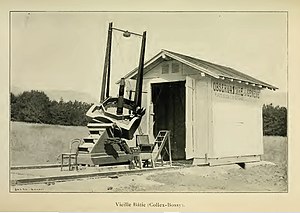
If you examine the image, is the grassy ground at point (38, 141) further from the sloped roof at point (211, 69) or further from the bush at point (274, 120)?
the bush at point (274, 120)

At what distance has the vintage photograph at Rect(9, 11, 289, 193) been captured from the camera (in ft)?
5.69

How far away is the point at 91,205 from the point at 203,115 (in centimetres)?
55

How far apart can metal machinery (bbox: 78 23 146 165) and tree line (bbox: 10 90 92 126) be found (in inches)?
2.2

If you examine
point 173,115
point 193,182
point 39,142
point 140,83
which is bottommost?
point 193,182

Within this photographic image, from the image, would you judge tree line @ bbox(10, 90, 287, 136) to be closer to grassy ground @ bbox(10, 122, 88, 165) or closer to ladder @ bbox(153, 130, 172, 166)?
grassy ground @ bbox(10, 122, 88, 165)

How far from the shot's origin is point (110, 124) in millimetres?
1772

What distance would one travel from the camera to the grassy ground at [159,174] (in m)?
1.73

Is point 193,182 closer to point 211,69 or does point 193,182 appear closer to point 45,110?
point 211,69

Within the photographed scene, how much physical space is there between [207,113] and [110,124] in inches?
15.0

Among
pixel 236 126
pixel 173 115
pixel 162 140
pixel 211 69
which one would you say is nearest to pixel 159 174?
pixel 162 140

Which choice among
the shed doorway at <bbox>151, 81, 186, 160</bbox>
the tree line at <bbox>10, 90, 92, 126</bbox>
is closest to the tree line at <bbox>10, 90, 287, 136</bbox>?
the tree line at <bbox>10, 90, 92, 126</bbox>

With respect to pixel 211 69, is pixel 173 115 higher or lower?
lower

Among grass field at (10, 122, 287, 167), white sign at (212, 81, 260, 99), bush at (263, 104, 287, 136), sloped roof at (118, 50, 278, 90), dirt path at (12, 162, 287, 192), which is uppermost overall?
sloped roof at (118, 50, 278, 90)

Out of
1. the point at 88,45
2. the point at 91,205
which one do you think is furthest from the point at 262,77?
the point at 91,205
